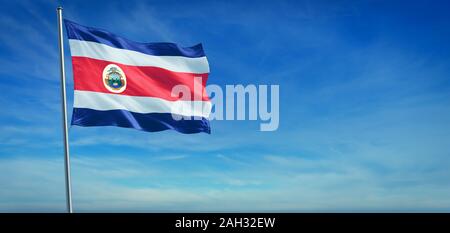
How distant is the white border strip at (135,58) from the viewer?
17.5 m

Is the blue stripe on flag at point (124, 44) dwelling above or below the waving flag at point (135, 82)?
above

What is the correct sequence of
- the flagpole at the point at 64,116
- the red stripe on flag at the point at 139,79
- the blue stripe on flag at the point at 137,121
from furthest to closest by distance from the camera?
1. the red stripe on flag at the point at 139,79
2. the blue stripe on flag at the point at 137,121
3. the flagpole at the point at 64,116

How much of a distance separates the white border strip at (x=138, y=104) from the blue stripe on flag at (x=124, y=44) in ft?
6.82

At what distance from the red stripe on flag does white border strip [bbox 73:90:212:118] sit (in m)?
0.19

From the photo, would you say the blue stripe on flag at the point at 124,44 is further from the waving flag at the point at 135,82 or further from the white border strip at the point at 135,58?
the white border strip at the point at 135,58

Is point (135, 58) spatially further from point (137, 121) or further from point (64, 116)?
point (64, 116)

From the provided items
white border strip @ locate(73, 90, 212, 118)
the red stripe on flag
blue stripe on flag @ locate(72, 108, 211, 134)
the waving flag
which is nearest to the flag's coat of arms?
the waving flag

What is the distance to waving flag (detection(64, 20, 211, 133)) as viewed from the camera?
1720 cm

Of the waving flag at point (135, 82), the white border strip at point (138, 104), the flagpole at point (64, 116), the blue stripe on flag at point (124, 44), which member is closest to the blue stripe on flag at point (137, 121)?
the waving flag at point (135, 82)

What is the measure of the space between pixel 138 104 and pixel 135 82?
0.92m

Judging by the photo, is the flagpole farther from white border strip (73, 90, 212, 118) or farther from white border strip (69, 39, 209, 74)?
white border strip (69, 39, 209, 74)

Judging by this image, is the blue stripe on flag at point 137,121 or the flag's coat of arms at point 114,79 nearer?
the blue stripe on flag at point 137,121
